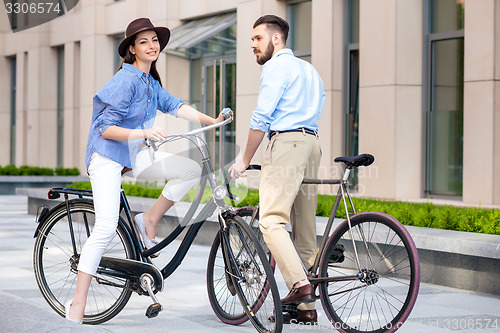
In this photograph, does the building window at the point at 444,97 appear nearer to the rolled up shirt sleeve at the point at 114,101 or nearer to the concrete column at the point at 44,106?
the rolled up shirt sleeve at the point at 114,101

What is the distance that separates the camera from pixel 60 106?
2850 centimetres

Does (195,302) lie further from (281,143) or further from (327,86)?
(327,86)

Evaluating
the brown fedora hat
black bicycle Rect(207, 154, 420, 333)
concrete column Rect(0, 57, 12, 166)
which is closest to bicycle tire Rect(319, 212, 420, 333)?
black bicycle Rect(207, 154, 420, 333)

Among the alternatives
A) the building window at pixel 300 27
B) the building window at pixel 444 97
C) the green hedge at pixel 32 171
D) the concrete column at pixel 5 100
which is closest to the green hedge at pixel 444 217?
the building window at pixel 444 97

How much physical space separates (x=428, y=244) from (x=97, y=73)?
19.2 meters

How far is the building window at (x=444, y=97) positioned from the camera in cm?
1312

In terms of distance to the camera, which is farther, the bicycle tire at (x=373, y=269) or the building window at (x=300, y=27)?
the building window at (x=300, y=27)

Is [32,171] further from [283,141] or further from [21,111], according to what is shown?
[283,141]

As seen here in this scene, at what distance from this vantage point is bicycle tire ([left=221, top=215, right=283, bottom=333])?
473cm

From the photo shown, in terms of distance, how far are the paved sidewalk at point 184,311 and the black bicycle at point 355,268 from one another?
0.61 ft

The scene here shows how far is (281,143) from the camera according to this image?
4.95 meters

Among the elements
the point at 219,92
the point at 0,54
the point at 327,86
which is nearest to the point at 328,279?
the point at 327,86

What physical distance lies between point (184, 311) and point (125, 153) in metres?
1.39

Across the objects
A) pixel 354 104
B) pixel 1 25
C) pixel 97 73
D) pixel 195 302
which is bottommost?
pixel 195 302
